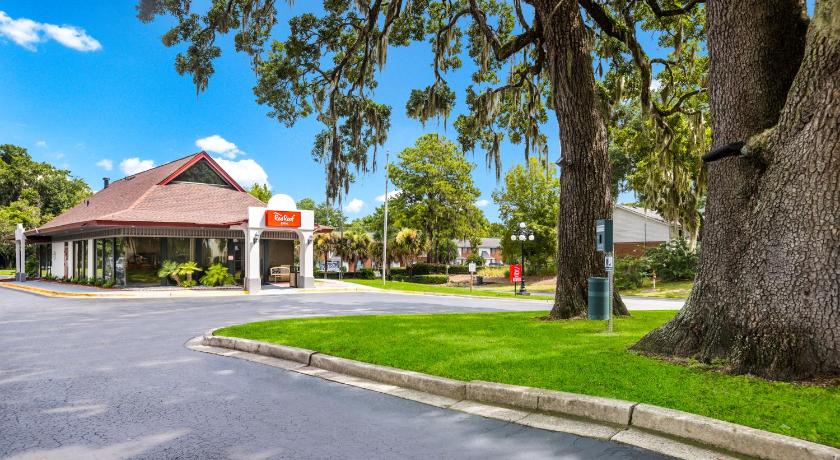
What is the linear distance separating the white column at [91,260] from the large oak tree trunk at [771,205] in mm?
29873

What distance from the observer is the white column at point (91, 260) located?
93.5 feet

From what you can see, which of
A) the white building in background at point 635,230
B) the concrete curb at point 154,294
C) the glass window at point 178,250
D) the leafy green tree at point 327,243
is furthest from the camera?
the leafy green tree at point 327,243

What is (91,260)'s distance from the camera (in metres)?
28.9

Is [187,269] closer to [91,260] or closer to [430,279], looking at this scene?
[91,260]

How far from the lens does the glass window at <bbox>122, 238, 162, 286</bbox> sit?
84.7ft

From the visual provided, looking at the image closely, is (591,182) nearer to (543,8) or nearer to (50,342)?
(543,8)

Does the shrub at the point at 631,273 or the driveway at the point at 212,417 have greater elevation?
the driveway at the point at 212,417

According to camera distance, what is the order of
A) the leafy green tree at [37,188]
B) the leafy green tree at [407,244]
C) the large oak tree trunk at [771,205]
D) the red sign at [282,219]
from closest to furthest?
the large oak tree trunk at [771,205], the red sign at [282,219], the leafy green tree at [407,244], the leafy green tree at [37,188]

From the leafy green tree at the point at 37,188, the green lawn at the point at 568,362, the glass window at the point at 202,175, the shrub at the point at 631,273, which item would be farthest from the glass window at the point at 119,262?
the leafy green tree at the point at 37,188

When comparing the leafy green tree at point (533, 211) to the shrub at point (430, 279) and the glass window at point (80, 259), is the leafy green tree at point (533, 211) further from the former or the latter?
the glass window at point (80, 259)

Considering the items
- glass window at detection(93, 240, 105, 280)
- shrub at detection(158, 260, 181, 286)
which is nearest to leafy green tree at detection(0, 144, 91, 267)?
glass window at detection(93, 240, 105, 280)

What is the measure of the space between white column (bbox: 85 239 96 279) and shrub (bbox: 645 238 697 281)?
33337 mm

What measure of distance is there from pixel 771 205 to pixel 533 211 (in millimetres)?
42063

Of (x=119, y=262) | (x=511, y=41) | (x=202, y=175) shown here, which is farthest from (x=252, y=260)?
(x=511, y=41)
